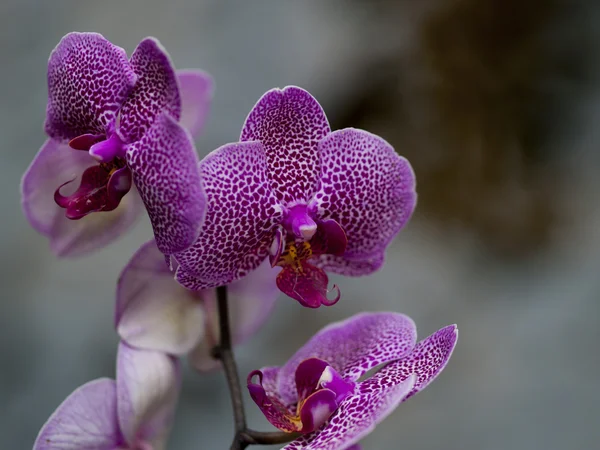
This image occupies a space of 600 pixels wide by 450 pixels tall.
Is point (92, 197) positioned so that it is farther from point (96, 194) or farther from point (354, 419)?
point (354, 419)

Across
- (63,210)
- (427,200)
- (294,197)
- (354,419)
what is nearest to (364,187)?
(294,197)

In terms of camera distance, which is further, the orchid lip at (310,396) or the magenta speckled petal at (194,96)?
the magenta speckled petal at (194,96)

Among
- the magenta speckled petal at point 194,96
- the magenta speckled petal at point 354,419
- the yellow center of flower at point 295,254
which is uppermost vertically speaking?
the magenta speckled petal at point 194,96

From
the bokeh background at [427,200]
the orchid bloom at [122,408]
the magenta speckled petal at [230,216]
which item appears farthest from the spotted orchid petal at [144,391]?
the bokeh background at [427,200]

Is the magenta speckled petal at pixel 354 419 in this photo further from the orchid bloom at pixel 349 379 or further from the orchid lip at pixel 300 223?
the orchid lip at pixel 300 223

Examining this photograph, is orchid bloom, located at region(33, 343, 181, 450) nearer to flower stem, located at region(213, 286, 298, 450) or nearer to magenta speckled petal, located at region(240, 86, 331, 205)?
flower stem, located at region(213, 286, 298, 450)

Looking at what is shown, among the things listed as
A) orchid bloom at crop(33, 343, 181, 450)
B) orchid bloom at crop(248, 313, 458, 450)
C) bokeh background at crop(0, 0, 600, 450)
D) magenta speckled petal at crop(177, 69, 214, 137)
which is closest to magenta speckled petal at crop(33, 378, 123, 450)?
orchid bloom at crop(33, 343, 181, 450)
